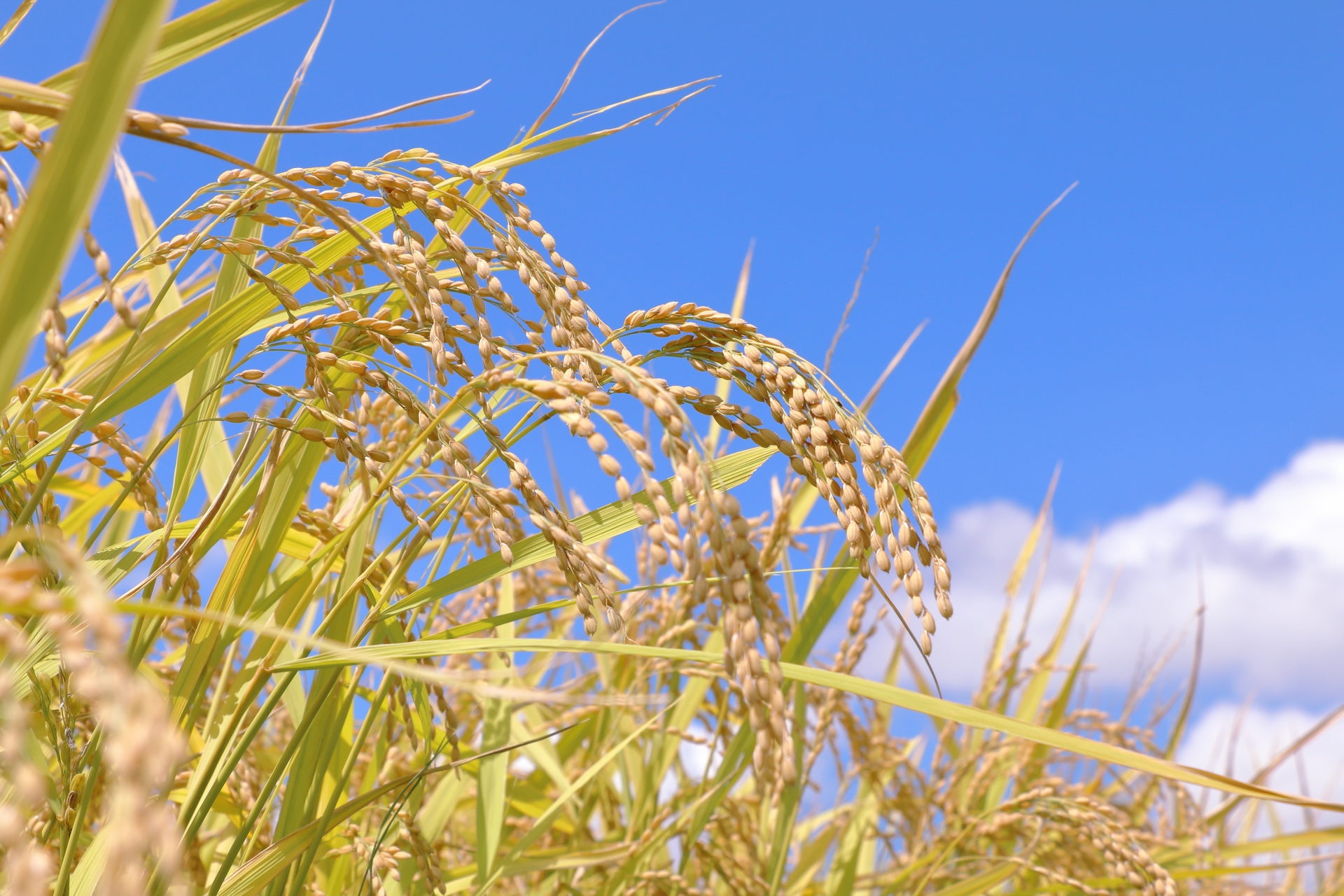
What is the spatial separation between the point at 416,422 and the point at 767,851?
1.75 m

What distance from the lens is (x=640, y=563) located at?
266 cm

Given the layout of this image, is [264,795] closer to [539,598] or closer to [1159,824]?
[539,598]

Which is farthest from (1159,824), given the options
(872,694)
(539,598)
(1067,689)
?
(872,694)

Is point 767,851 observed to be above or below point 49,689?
above

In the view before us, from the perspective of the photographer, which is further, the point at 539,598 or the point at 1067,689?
the point at 1067,689

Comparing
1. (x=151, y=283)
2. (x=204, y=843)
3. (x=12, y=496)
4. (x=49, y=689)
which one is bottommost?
(x=204, y=843)

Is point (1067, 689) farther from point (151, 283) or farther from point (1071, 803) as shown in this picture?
point (151, 283)

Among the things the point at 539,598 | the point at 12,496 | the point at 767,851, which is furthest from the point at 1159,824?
the point at 12,496

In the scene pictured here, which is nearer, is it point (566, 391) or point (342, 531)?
point (566, 391)

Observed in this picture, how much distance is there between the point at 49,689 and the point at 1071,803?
1639 millimetres

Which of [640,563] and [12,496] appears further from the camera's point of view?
[640,563]

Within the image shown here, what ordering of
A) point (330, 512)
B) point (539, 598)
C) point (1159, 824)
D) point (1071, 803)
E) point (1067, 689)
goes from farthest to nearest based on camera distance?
point (1159, 824)
point (1067, 689)
point (539, 598)
point (1071, 803)
point (330, 512)

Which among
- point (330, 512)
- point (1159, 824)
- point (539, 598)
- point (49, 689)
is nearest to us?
point (49, 689)

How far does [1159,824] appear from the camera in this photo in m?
3.32
